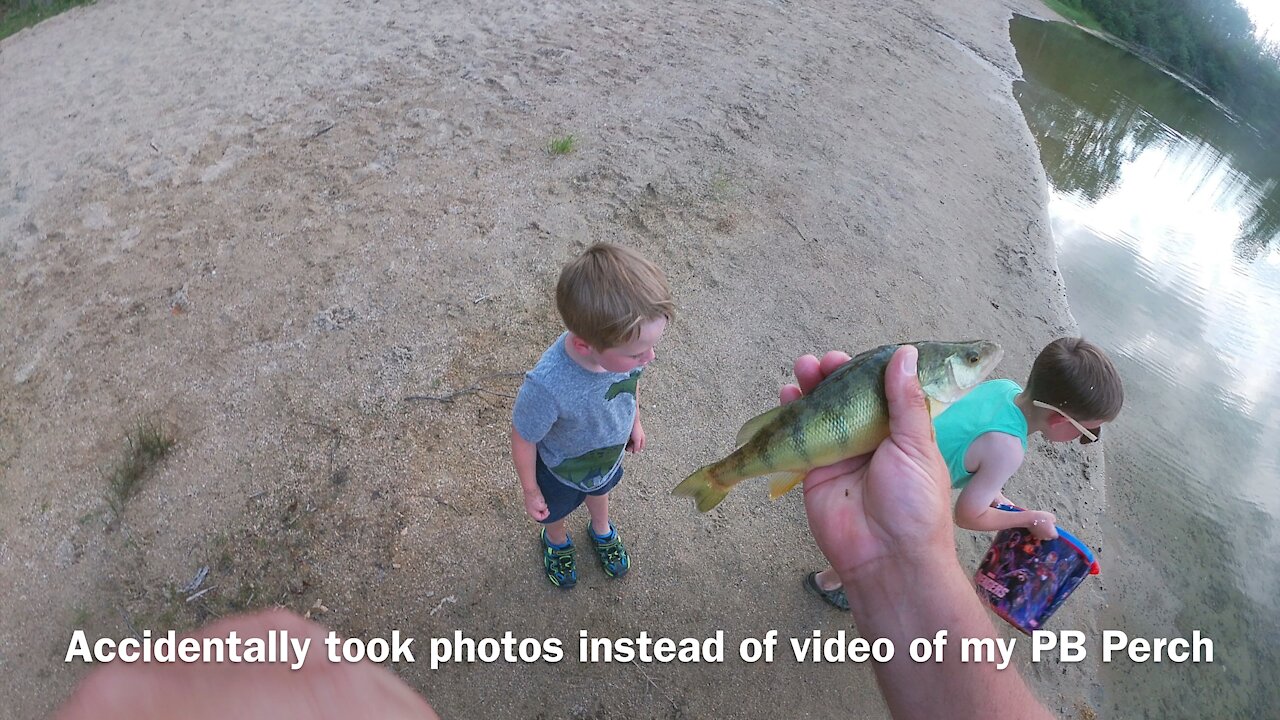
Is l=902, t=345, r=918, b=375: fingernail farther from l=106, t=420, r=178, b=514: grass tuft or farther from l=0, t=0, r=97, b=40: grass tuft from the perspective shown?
l=0, t=0, r=97, b=40: grass tuft

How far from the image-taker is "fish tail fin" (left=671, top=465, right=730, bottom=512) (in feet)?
7.82

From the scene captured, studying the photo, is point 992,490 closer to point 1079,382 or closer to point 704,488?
point 1079,382

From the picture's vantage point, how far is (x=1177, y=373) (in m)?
6.22

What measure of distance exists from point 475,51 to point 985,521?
22.1ft

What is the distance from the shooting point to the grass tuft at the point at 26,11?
844cm

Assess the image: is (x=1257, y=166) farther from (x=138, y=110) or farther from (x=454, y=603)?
(x=138, y=110)

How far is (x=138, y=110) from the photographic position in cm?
577

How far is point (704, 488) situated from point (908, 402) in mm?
806

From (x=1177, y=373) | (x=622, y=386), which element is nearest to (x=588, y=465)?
(x=622, y=386)

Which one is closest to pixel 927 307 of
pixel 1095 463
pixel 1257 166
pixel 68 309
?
pixel 1095 463

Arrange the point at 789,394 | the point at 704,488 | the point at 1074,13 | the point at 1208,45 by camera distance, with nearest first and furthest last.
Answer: the point at 704,488, the point at 789,394, the point at 1074,13, the point at 1208,45

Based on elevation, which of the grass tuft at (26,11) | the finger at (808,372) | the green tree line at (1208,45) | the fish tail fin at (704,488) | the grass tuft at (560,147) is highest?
the finger at (808,372)

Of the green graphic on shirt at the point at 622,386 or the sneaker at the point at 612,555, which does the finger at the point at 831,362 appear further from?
the sneaker at the point at 612,555

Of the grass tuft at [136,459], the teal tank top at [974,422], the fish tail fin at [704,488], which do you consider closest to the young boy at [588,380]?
the fish tail fin at [704,488]
